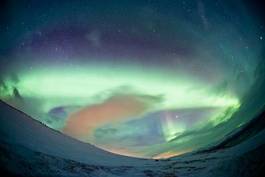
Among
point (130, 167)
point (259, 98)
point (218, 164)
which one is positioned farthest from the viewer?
point (259, 98)

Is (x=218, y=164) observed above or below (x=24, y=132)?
below

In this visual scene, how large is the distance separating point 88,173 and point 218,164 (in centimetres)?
251

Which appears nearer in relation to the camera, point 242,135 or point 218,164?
point 218,164

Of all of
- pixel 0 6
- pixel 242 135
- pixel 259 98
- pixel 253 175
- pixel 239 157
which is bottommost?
pixel 253 175

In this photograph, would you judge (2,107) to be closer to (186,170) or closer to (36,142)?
(36,142)

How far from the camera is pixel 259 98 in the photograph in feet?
24.2

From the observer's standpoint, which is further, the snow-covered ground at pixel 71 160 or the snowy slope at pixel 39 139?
the snowy slope at pixel 39 139

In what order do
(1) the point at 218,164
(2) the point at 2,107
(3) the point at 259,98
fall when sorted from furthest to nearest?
(3) the point at 259,98
(1) the point at 218,164
(2) the point at 2,107

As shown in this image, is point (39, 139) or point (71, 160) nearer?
point (71, 160)

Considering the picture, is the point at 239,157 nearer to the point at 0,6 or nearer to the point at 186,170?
the point at 186,170

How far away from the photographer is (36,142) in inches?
213

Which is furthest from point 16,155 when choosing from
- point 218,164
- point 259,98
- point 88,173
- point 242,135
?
point 259,98

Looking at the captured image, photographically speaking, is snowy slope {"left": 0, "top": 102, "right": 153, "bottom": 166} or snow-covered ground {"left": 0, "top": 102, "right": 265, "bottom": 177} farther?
snowy slope {"left": 0, "top": 102, "right": 153, "bottom": 166}

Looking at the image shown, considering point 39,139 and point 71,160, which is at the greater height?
point 39,139
